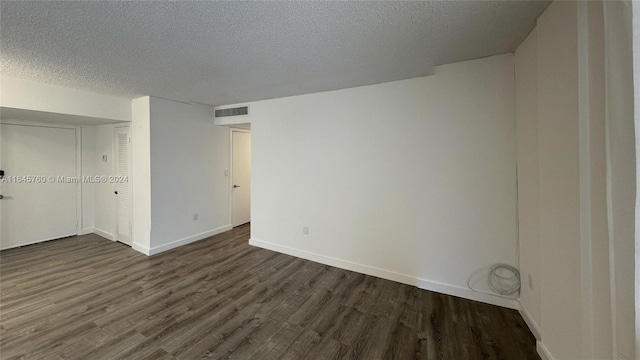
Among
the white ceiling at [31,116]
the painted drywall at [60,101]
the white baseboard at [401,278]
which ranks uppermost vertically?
the painted drywall at [60,101]

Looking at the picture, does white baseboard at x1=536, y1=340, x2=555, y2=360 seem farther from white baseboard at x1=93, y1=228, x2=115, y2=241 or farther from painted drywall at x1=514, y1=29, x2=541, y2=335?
white baseboard at x1=93, y1=228, x2=115, y2=241

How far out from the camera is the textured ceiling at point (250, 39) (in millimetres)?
1559

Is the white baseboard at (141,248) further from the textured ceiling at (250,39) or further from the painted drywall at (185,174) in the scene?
the textured ceiling at (250,39)

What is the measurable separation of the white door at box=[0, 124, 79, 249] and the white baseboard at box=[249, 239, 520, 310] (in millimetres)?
4024

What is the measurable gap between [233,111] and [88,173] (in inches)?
132

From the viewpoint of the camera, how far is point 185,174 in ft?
13.6

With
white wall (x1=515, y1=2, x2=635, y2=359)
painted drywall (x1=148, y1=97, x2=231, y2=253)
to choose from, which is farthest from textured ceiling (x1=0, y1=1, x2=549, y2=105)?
painted drywall (x1=148, y1=97, x2=231, y2=253)

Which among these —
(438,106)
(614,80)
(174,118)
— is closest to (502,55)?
(438,106)

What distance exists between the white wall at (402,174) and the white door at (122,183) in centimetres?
237

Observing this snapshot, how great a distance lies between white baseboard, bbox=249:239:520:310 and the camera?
7.94 feet

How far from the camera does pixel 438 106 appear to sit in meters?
2.62

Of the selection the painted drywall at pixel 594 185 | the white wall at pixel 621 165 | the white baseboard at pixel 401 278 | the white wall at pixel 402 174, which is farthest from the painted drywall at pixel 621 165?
the white baseboard at pixel 401 278

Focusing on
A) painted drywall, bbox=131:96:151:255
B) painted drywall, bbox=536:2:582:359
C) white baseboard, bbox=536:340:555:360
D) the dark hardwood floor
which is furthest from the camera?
painted drywall, bbox=131:96:151:255

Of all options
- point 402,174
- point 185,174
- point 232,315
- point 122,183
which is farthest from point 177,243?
point 402,174
